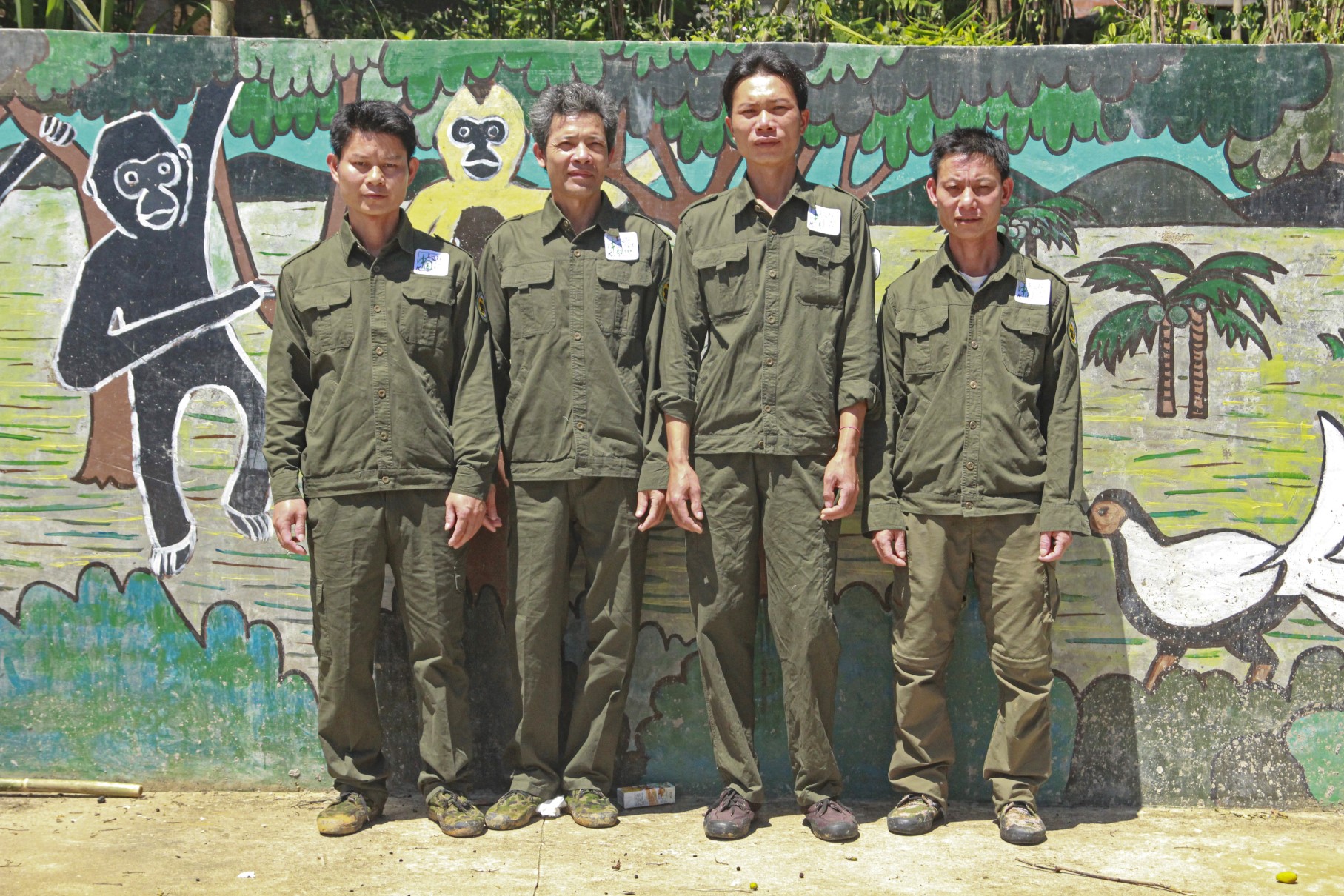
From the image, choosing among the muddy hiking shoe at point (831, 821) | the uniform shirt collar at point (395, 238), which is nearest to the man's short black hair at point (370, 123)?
the uniform shirt collar at point (395, 238)

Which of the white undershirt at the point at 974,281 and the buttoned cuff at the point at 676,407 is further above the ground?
the white undershirt at the point at 974,281

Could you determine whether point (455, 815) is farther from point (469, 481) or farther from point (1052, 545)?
point (1052, 545)

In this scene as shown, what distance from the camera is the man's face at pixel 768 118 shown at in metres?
4.07

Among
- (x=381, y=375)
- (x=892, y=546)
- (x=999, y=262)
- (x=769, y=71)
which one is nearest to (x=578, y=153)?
(x=769, y=71)

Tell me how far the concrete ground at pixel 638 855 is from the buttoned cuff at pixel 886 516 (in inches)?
41.0

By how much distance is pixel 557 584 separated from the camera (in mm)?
4184

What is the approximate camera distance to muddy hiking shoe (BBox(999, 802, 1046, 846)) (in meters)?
4.01

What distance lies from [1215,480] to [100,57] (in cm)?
443

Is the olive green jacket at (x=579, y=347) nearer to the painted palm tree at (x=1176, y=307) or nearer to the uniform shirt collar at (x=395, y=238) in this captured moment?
the uniform shirt collar at (x=395, y=238)

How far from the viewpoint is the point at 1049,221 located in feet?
14.6

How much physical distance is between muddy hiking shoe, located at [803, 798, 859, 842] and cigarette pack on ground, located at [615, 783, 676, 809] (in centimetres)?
57

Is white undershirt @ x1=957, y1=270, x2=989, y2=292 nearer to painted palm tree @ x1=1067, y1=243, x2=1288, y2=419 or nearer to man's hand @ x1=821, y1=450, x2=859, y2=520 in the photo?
painted palm tree @ x1=1067, y1=243, x2=1288, y2=419

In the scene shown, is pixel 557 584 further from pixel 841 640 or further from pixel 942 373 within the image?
pixel 942 373

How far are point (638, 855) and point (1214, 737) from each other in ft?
7.13
